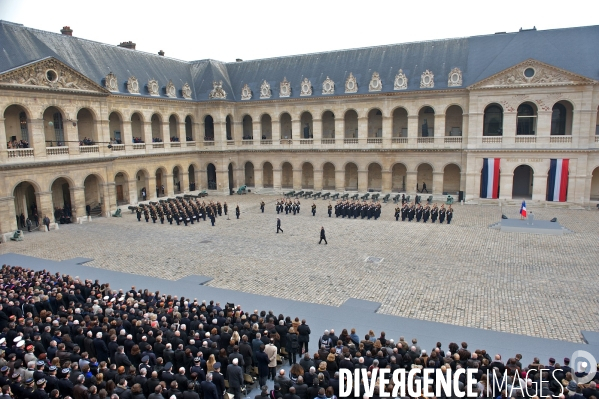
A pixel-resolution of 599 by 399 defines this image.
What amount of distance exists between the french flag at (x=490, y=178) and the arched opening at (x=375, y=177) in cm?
1115

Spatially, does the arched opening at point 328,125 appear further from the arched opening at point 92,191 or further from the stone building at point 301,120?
the arched opening at point 92,191

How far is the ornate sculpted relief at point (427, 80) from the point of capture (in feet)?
138

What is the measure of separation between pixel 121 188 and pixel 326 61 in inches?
1018

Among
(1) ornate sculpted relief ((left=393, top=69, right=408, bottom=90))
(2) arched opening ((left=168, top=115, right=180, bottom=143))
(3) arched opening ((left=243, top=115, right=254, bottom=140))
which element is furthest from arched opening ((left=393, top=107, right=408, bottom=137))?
(2) arched opening ((left=168, top=115, right=180, bottom=143))

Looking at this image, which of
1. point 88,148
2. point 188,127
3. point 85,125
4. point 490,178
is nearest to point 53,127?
point 88,148

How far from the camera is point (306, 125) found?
5053cm

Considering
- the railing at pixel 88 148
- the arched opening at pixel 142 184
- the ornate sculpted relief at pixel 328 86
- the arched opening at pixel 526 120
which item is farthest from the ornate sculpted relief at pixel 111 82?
the arched opening at pixel 526 120

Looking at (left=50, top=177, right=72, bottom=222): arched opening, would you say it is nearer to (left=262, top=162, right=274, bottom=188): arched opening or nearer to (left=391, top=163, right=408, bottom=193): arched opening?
(left=262, top=162, right=274, bottom=188): arched opening

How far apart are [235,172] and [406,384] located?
42822mm

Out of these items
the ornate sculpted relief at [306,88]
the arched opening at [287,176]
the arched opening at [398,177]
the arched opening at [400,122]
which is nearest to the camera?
the arched opening at [400,122]

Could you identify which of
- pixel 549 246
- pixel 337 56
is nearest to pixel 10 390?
pixel 549 246

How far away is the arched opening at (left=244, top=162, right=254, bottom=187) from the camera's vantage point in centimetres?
5397

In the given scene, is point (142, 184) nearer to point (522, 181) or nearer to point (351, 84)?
point (351, 84)

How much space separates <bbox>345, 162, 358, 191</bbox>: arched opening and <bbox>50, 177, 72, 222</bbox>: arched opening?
Result: 2767 cm
